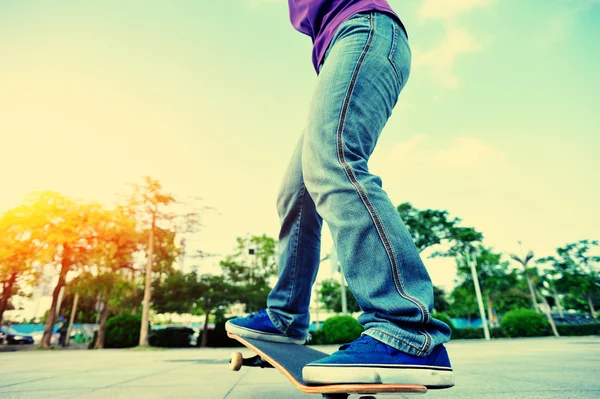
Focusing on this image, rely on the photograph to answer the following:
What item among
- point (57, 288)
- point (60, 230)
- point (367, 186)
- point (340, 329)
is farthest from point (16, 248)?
point (367, 186)

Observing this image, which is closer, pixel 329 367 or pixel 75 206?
pixel 329 367

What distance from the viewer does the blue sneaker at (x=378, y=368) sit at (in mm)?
695

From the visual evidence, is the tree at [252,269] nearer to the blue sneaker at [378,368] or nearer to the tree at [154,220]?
the tree at [154,220]

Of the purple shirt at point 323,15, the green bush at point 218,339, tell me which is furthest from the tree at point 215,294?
the purple shirt at point 323,15

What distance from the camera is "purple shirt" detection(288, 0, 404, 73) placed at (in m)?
1.08

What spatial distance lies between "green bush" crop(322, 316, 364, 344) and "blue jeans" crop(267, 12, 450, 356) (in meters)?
11.5

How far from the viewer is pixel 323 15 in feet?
3.98

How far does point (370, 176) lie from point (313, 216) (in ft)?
1.50

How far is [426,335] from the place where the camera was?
2.56 ft

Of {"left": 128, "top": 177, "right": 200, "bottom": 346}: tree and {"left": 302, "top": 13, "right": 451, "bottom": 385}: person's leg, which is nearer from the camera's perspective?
{"left": 302, "top": 13, "right": 451, "bottom": 385}: person's leg

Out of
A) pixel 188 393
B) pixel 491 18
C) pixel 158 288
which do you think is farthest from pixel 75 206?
pixel 491 18

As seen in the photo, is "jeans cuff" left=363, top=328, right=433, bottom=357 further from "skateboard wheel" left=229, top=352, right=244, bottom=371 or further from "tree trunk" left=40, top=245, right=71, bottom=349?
"tree trunk" left=40, top=245, right=71, bottom=349

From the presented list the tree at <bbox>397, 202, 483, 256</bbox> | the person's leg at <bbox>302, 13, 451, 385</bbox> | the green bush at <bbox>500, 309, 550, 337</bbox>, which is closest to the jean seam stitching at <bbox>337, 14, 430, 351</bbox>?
the person's leg at <bbox>302, 13, 451, 385</bbox>

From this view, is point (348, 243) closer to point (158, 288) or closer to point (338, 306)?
point (158, 288)
